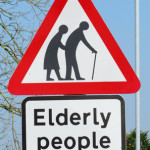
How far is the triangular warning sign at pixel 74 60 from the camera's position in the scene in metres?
3.20

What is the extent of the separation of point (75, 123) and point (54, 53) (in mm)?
496

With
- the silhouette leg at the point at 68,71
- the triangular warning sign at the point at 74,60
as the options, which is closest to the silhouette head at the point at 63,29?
the triangular warning sign at the point at 74,60

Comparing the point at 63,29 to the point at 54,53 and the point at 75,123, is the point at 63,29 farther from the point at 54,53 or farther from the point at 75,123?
the point at 75,123

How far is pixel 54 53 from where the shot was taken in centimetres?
325

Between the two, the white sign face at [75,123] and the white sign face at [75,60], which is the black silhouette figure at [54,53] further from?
the white sign face at [75,123]

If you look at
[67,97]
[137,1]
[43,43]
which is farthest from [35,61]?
[137,1]

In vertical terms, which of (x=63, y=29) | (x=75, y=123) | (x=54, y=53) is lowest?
(x=75, y=123)

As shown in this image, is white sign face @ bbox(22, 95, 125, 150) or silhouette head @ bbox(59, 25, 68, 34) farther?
silhouette head @ bbox(59, 25, 68, 34)

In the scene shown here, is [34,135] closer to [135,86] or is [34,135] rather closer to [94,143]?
[94,143]

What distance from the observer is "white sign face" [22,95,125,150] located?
3.13m

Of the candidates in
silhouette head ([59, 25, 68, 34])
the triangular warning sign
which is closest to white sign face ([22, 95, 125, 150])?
the triangular warning sign

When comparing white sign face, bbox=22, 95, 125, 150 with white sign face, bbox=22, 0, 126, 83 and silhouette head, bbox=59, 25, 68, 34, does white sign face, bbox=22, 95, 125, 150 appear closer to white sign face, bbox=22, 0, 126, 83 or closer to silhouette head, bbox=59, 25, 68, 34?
white sign face, bbox=22, 0, 126, 83

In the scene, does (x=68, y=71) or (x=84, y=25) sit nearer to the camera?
A: (x=68, y=71)

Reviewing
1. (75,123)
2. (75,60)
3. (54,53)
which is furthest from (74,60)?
(75,123)
